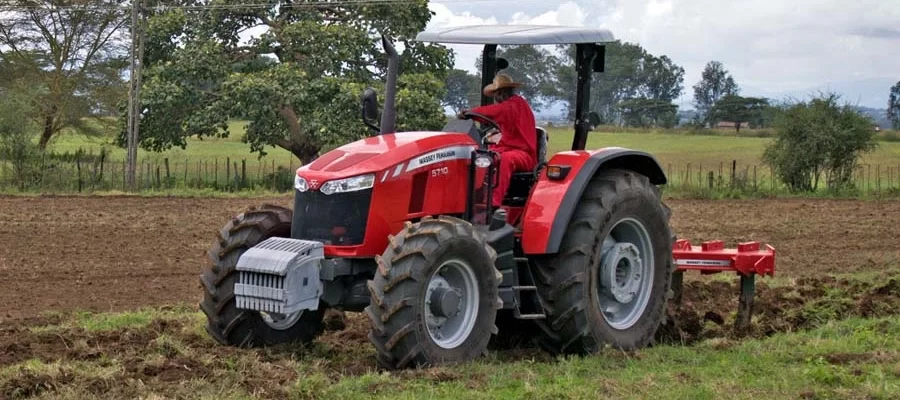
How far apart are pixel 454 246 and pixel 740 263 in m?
3.20

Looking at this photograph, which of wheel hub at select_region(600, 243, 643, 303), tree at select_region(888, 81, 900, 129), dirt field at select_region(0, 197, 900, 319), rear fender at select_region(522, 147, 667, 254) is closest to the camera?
rear fender at select_region(522, 147, 667, 254)

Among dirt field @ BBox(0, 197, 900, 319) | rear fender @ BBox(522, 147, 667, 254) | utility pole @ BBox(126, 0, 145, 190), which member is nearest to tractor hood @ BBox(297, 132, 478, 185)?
rear fender @ BBox(522, 147, 667, 254)

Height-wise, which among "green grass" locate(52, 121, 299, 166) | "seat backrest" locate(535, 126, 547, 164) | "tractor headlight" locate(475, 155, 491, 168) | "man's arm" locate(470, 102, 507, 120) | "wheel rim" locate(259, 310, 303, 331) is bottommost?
"wheel rim" locate(259, 310, 303, 331)

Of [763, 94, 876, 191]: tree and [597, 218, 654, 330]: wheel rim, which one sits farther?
[763, 94, 876, 191]: tree

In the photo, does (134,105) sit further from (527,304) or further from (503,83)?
(527,304)

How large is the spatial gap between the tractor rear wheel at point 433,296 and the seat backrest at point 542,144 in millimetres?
1390

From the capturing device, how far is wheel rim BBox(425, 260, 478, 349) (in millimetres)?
6855

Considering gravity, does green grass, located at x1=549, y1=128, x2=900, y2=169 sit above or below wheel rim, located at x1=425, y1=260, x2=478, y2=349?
above

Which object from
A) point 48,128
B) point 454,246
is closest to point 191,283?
point 454,246

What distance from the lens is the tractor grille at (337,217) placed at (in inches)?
279

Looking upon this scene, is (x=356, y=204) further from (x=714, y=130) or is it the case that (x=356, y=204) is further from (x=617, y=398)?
(x=714, y=130)

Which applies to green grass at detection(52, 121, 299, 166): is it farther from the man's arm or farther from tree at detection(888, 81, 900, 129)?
tree at detection(888, 81, 900, 129)

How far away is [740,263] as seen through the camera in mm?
9055

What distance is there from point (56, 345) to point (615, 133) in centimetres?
4386
